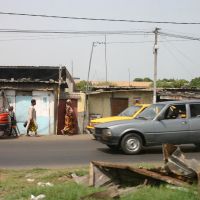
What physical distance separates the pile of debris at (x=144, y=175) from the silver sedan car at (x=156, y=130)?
554 cm

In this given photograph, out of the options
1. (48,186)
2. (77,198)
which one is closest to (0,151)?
(48,186)

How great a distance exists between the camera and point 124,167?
8.59 metres

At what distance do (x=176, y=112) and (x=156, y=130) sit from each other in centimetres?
100

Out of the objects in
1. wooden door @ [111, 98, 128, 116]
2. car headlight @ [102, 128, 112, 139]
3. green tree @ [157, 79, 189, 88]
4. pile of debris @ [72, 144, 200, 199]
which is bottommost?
pile of debris @ [72, 144, 200, 199]

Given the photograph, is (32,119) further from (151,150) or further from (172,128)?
(172,128)

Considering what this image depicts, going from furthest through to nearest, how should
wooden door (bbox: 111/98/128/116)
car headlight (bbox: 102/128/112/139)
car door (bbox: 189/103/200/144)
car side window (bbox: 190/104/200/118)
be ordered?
wooden door (bbox: 111/98/128/116) → car side window (bbox: 190/104/200/118) → car door (bbox: 189/103/200/144) → car headlight (bbox: 102/128/112/139)

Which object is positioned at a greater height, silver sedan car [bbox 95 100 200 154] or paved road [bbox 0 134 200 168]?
silver sedan car [bbox 95 100 200 154]

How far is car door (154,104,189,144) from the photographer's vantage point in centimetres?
1479

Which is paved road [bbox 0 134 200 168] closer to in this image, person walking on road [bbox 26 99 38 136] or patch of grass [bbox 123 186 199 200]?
patch of grass [bbox 123 186 199 200]

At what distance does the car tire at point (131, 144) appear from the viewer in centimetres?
1470

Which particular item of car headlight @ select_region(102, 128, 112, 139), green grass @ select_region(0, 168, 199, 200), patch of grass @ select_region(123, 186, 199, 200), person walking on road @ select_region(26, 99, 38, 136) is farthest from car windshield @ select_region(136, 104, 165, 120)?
person walking on road @ select_region(26, 99, 38, 136)

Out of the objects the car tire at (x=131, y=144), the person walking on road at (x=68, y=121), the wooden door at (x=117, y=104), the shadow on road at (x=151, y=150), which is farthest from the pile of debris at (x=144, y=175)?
the wooden door at (x=117, y=104)

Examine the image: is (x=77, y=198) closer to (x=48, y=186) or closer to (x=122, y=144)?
(x=48, y=186)

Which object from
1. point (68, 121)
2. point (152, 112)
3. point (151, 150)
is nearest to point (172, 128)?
point (152, 112)
